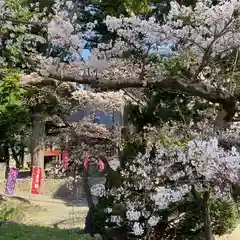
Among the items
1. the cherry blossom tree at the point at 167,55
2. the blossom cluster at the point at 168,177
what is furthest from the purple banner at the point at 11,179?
the blossom cluster at the point at 168,177

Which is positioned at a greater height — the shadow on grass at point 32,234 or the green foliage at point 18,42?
the green foliage at point 18,42

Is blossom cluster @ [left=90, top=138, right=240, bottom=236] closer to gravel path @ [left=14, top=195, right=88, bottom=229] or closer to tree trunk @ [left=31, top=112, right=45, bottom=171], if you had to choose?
gravel path @ [left=14, top=195, right=88, bottom=229]

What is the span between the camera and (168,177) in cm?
482

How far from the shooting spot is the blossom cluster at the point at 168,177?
4.15m

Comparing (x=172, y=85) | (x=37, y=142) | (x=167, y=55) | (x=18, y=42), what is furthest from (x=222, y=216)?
(x=37, y=142)

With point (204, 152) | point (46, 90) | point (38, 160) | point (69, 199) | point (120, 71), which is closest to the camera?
point (204, 152)

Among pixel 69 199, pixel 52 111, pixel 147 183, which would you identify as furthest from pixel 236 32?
pixel 69 199

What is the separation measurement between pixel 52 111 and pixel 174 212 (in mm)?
5681

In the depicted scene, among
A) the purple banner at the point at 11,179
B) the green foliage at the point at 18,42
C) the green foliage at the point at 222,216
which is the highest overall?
the green foliage at the point at 18,42

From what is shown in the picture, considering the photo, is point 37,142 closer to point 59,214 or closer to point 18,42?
point 59,214

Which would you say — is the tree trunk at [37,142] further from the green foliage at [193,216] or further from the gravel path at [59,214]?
the green foliage at [193,216]

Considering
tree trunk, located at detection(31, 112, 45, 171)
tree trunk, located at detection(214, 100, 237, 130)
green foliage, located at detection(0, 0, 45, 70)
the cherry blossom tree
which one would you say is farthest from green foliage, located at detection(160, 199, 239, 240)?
tree trunk, located at detection(31, 112, 45, 171)

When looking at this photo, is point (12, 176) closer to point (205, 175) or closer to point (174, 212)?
point (174, 212)

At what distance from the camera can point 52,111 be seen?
10664 millimetres
